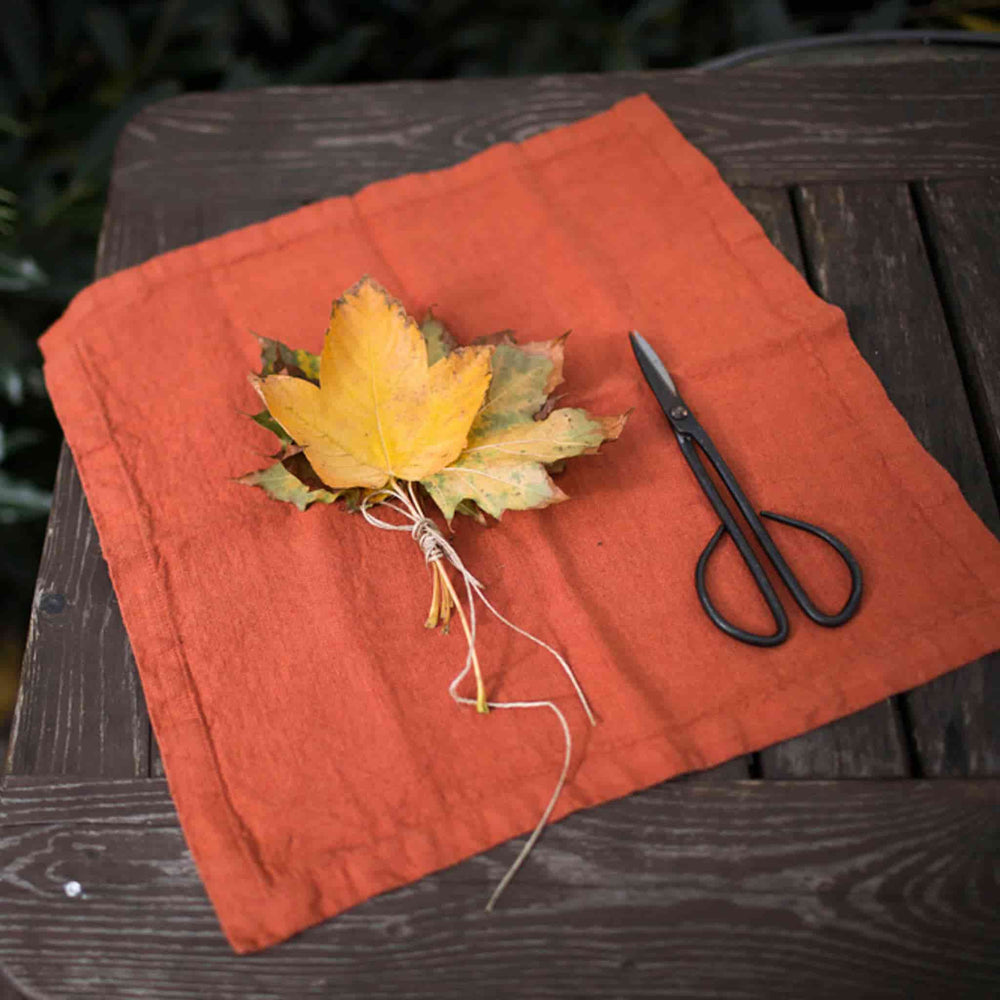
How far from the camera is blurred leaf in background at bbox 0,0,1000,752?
1.36m

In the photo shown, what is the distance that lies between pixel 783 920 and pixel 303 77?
4.87ft

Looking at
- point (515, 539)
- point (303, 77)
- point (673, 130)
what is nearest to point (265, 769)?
point (515, 539)

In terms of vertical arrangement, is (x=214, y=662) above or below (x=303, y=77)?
below

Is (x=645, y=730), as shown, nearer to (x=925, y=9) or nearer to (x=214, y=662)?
(x=214, y=662)

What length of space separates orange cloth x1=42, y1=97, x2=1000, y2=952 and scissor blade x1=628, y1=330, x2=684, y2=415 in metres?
0.02

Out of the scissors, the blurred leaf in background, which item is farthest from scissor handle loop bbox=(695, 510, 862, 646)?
the blurred leaf in background

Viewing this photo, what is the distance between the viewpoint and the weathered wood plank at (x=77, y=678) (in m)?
0.71

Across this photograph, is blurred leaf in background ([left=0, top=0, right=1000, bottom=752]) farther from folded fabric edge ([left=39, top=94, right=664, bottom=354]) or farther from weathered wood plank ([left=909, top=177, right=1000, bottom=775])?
weathered wood plank ([left=909, top=177, right=1000, bottom=775])

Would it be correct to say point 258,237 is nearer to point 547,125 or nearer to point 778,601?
point 547,125

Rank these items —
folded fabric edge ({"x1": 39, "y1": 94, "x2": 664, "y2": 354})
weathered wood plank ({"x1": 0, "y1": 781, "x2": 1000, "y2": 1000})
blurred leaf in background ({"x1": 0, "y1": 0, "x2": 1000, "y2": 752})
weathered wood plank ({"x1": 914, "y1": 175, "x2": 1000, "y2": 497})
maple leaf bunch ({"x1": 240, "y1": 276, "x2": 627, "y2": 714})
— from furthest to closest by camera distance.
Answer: blurred leaf in background ({"x1": 0, "y1": 0, "x2": 1000, "y2": 752}), folded fabric edge ({"x1": 39, "y1": 94, "x2": 664, "y2": 354}), weathered wood plank ({"x1": 914, "y1": 175, "x2": 1000, "y2": 497}), maple leaf bunch ({"x1": 240, "y1": 276, "x2": 627, "y2": 714}), weathered wood plank ({"x1": 0, "y1": 781, "x2": 1000, "y2": 1000})

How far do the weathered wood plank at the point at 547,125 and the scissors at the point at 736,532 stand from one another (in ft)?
1.05

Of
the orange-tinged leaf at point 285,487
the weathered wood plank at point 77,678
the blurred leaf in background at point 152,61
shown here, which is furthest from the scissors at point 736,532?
the blurred leaf in background at point 152,61

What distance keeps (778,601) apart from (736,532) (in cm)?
6

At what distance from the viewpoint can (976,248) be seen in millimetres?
912
